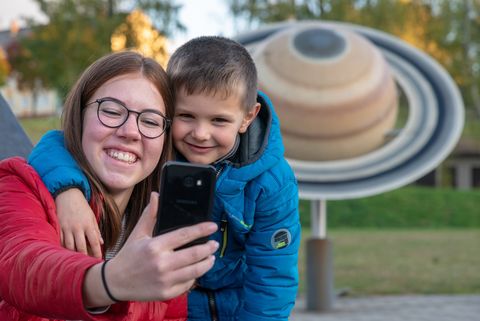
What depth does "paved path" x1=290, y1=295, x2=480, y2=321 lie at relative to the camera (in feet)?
23.1

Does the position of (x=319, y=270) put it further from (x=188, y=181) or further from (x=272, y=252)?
(x=188, y=181)

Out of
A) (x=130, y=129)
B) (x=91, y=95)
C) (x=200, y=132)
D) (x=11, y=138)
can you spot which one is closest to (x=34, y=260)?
(x=130, y=129)

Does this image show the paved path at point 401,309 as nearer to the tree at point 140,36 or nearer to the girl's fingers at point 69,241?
the girl's fingers at point 69,241

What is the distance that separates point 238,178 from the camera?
262 cm

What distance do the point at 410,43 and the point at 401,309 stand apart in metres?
25.6

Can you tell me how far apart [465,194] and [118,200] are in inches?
886

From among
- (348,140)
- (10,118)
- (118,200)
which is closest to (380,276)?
(348,140)

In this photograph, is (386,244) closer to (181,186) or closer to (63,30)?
(181,186)

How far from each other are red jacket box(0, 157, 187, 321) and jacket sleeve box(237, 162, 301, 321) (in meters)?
0.94

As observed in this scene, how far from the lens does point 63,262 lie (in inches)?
58.7

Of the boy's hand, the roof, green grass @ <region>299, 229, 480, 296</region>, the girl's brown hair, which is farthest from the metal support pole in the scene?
the boy's hand

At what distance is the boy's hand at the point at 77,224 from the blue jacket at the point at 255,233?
612 mm

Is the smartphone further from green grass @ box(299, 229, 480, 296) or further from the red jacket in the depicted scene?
green grass @ box(299, 229, 480, 296)

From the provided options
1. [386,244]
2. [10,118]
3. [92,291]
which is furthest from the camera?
[386,244]
